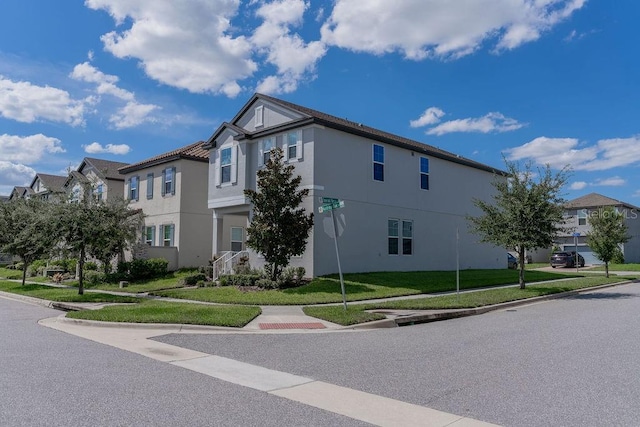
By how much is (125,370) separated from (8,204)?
2560 centimetres

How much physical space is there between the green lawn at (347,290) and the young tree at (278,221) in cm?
160

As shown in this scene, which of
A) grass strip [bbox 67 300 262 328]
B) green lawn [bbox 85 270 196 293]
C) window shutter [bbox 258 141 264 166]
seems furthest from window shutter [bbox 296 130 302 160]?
grass strip [bbox 67 300 262 328]

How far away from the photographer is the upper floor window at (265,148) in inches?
912

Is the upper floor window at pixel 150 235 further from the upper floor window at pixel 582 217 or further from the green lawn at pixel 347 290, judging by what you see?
the upper floor window at pixel 582 217

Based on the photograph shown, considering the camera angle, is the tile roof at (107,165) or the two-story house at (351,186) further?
the tile roof at (107,165)

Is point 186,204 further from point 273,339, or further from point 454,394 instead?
point 454,394

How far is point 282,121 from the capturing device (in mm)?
23266

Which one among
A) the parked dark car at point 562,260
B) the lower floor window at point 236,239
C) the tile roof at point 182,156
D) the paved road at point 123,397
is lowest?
the paved road at point 123,397

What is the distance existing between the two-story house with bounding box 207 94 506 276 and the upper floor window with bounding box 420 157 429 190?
0.06 meters

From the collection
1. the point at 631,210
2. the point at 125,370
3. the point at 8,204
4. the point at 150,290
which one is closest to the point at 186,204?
the point at 150,290

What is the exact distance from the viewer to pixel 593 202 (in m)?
55.6

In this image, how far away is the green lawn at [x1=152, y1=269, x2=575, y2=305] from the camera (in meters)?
16.7

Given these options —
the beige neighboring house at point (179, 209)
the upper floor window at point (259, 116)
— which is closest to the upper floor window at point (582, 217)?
the beige neighboring house at point (179, 209)

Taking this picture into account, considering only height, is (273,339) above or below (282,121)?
below
